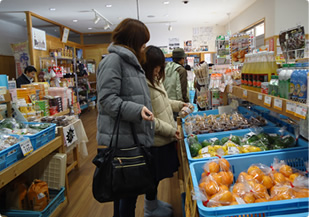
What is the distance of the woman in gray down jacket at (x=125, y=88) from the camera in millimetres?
1428

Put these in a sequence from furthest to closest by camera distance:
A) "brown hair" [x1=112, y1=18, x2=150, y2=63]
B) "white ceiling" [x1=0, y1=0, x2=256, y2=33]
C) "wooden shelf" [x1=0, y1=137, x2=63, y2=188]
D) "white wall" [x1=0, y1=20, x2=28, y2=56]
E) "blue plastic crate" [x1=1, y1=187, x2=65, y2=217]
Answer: "white wall" [x1=0, y1=20, x2=28, y2=56] < "white ceiling" [x1=0, y1=0, x2=256, y2=33] < "blue plastic crate" [x1=1, y1=187, x2=65, y2=217] < "wooden shelf" [x1=0, y1=137, x2=63, y2=188] < "brown hair" [x1=112, y1=18, x2=150, y2=63]

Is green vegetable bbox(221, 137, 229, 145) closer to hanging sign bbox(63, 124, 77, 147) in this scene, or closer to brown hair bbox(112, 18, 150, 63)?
brown hair bbox(112, 18, 150, 63)

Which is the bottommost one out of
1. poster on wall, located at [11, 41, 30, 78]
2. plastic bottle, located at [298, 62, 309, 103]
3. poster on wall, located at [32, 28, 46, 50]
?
plastic bottle, located at [298, 62, 309, 103]

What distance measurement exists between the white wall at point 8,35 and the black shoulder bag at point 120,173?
838 centimetres

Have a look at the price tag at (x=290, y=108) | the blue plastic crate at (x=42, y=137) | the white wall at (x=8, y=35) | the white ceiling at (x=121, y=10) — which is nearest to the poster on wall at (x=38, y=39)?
the white ceiling at (x=121, y=10)

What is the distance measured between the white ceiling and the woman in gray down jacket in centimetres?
538

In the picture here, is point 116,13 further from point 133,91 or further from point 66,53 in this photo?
point 133,91

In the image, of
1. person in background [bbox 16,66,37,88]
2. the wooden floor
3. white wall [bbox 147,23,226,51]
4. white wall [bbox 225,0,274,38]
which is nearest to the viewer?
the wooden floor

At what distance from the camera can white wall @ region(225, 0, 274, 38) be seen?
5980 mm

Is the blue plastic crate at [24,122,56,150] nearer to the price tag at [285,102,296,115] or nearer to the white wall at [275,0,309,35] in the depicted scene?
the price tag at [285,102,296,115]

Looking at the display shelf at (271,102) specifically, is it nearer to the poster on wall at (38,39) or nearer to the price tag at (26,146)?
the price tag at (26,146)

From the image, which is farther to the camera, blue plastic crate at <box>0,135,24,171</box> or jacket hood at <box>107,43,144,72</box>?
blue plastic crate at <box>0,135,24,171</box>

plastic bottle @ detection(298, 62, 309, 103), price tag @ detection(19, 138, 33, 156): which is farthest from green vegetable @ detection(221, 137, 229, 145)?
price tag @ detection(19, 138, 33, 156)

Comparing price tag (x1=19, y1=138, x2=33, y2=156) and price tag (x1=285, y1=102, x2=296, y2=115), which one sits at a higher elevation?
price tag (x1=285, y1=102, x2=296, y2=115)
